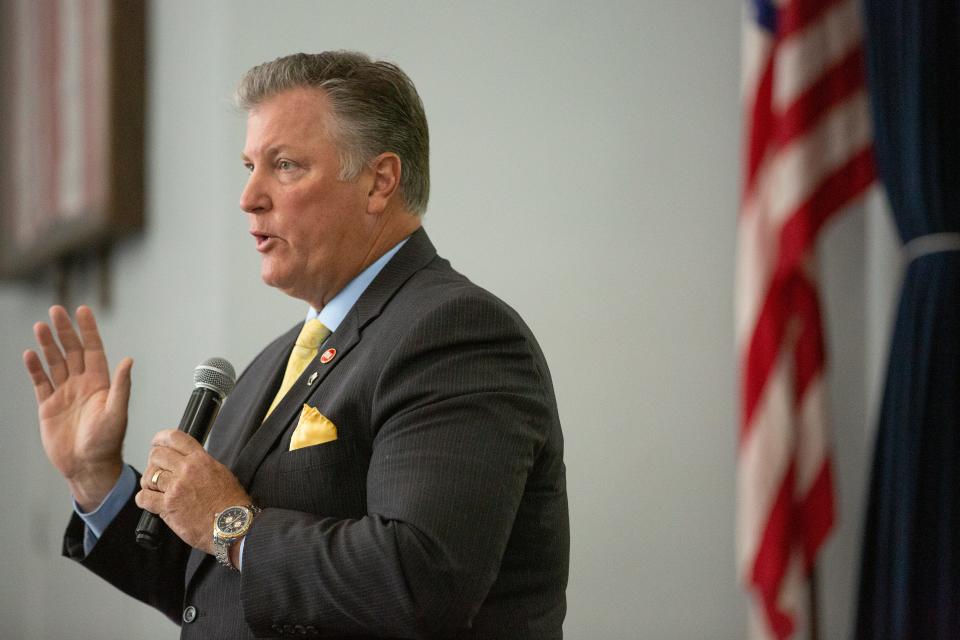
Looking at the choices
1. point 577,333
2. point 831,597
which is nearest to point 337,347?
point 577,333

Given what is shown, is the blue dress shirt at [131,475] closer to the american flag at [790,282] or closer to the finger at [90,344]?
the finger at [90,344]

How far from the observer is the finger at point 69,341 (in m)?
2.20

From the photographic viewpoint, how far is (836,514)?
2.02 metres

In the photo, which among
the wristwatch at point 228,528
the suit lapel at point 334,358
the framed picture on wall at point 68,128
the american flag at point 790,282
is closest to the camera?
the wristwatch at point 228,528

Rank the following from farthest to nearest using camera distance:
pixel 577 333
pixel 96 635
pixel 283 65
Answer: pixel 96 635 < pixel 577 333 < pixel 283 65

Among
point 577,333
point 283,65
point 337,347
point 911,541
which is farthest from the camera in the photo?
point 577,333

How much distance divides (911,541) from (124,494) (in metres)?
1.41

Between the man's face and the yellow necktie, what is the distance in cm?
8

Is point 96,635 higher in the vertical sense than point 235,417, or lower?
lower

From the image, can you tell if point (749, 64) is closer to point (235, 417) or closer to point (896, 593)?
point (896, 593)

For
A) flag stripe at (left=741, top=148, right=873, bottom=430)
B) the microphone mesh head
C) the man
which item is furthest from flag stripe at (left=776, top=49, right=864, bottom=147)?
the microphone mesh head

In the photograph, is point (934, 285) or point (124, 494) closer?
point (934, 285)

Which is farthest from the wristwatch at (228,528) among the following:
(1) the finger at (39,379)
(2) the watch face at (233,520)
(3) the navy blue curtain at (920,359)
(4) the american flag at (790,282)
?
(3) the navy blue curtain at (920,359)

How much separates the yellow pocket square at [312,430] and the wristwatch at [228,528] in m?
→ 0.14
